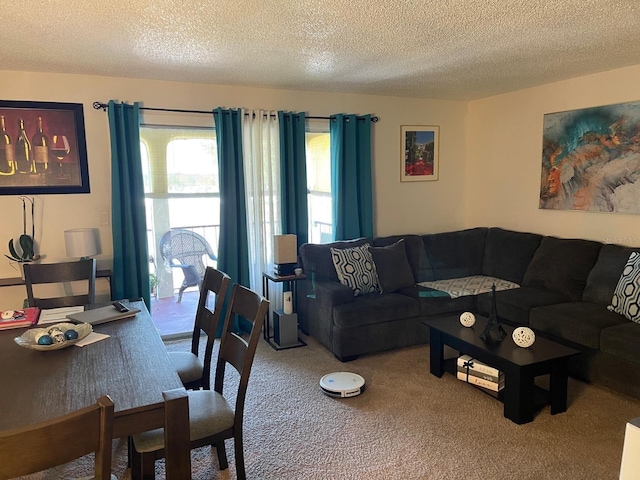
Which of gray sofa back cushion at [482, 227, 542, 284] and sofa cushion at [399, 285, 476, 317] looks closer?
sofa cushion at [399, 285, 476, 317]

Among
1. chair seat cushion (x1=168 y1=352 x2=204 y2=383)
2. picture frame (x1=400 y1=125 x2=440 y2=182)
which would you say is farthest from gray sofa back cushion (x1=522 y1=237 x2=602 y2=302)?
chair seat cushion (x1=168 y1=352 x2=204 y2=383)

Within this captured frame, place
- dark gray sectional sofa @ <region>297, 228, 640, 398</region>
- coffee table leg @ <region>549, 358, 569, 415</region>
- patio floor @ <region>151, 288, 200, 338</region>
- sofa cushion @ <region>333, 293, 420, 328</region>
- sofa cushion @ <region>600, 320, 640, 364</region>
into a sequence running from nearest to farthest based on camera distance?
coffee table leg @ <region>549, 358, 569, 415</region> → sofa cushion @ <region>600, 320, 640, 364</region> → dark gray sectional sofa @ <region>297, 228, 640, 398</region> → sofa cushion @ <region>333, 293, 420, 328</region> → patio floor @ <region>151, 288, 200, 338</region>

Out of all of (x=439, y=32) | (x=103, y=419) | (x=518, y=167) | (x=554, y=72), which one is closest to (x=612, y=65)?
(x=554, y=72)

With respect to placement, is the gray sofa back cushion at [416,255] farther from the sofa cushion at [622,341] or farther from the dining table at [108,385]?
the dining table at [108,385]

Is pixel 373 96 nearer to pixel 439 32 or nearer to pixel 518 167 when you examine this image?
pixel 518 167

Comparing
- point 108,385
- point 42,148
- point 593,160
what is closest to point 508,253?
point 593,160

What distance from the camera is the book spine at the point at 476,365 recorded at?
3.03 meters

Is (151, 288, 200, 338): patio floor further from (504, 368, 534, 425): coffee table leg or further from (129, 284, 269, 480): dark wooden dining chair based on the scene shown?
(504, 368, 534, 425): coffee table leg

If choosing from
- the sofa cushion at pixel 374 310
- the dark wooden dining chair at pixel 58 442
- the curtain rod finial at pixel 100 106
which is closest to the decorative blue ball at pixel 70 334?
the dark wooden dining chair at pixel 58 442

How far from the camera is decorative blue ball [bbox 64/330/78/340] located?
6.70 feet

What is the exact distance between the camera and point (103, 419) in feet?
3.62

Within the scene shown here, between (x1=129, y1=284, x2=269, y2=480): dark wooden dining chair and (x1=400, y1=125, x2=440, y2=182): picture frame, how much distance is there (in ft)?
11.0

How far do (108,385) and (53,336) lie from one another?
0.56 metres

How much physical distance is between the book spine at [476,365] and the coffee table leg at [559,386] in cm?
32
